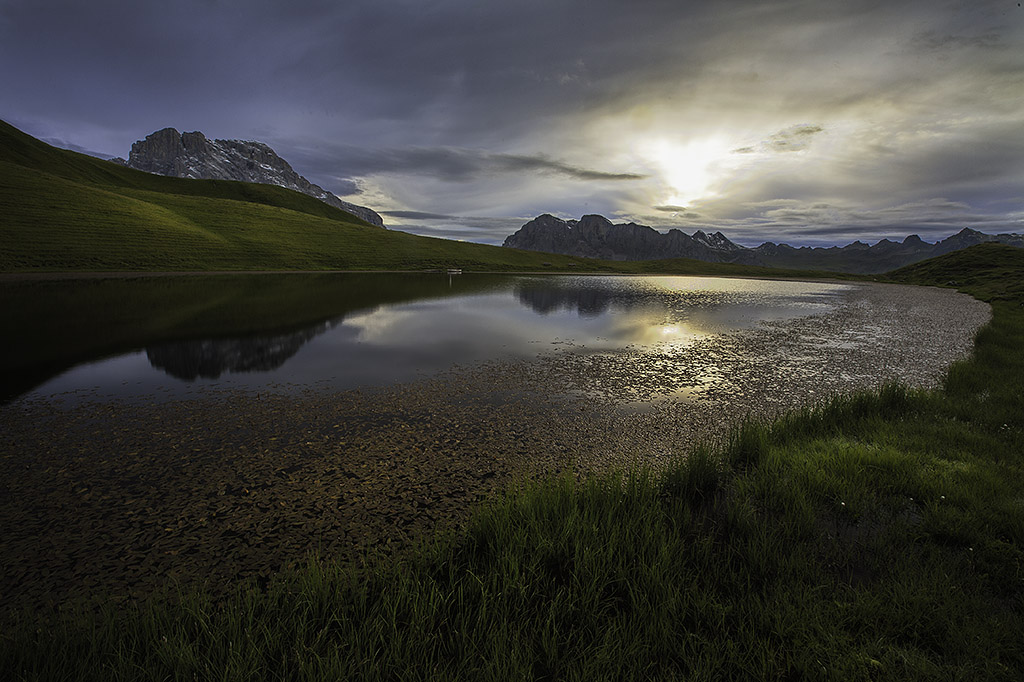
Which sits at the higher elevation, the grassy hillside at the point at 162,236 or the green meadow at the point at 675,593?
A: the grassy hillside at the point at 162,236

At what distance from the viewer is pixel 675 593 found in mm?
4367

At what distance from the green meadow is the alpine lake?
3.29ft

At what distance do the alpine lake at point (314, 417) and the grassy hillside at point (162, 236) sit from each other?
144ft

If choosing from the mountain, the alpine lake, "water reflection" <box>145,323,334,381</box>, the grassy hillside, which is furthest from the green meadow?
the grassy hillside

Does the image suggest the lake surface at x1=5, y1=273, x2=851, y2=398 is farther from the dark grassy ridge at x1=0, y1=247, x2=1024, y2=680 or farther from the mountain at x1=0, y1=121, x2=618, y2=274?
the mountain at x1=0, y1=121, x2=618, y2=274

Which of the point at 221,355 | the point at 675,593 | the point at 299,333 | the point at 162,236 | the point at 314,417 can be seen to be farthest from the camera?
the point at 162,236

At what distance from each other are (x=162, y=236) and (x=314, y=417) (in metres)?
88.9

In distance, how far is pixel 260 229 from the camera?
10269cm

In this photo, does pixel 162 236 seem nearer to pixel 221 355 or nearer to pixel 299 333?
pixel 299 333

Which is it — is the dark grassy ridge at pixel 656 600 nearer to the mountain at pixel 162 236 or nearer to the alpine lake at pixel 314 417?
the alpine lake at pixel 314 417

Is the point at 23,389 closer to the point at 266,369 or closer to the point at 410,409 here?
the point at 266,369

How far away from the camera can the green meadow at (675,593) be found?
3.60 meters

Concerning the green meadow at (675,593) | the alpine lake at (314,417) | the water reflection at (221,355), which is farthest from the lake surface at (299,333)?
the green meadow at (675,593)

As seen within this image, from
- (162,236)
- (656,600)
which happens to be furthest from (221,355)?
(162,236)
